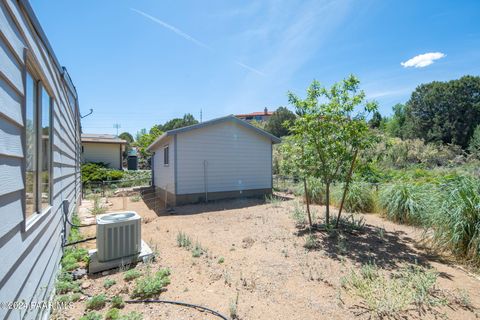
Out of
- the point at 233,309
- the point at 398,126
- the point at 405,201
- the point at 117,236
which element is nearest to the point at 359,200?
the point at 405,201

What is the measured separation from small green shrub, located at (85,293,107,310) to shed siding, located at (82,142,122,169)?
1732cm

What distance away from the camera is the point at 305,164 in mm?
5496

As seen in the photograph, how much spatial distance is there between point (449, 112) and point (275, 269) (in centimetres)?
3815

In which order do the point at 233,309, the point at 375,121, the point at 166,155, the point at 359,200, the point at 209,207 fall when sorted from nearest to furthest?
1. the point at 233,309
2. the point at 375,121
3. the point at 359,200
4. the point at 209,207
5. the point at 166,155

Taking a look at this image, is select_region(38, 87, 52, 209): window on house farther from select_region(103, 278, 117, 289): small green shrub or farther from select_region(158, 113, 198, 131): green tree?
select_region(158, 113, 198, 131): green tree

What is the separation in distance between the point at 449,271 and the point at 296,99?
13.0 feet

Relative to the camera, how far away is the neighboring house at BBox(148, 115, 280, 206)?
8789mm

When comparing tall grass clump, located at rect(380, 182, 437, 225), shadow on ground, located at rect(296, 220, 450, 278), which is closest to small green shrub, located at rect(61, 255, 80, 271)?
shadow on ground, located at rect(296, 220, 450, 278)

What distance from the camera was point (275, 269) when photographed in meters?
3.61

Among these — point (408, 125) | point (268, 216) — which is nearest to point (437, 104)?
point (408, 125)

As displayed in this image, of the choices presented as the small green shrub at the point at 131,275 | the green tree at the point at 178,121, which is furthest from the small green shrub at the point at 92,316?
the green tree at the point at 178,121

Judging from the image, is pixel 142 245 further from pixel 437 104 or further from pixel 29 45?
pixel 437 104

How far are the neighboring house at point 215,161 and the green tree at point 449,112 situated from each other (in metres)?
29.4

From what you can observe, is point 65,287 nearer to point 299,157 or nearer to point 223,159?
point 299,157
